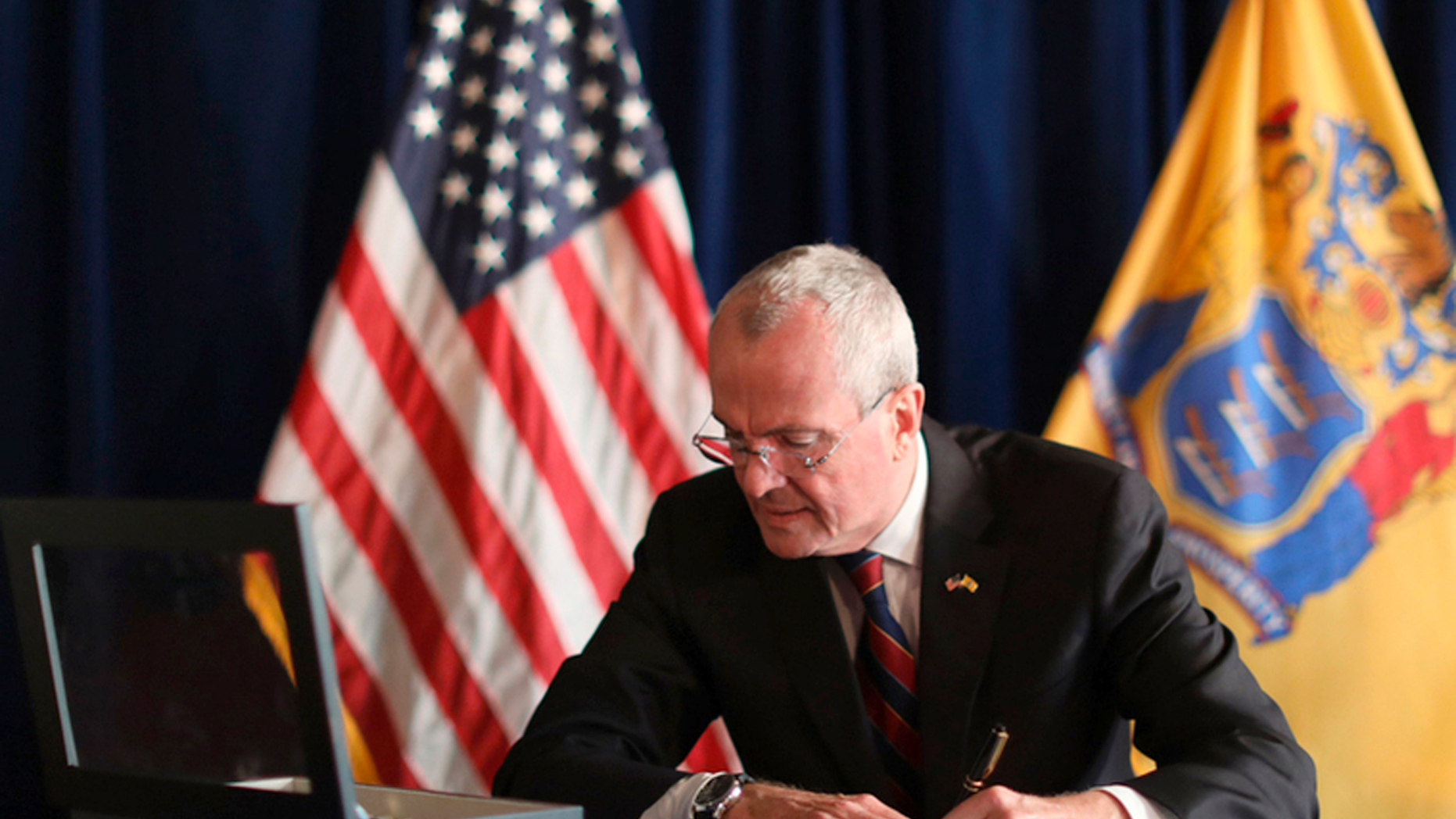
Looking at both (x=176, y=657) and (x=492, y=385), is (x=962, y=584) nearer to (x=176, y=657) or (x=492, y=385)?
(x=176, y=657)

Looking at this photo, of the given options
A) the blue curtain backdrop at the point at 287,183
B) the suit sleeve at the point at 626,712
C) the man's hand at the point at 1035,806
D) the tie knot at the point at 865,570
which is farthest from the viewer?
the blue curtain backdrop at the point at 287,183

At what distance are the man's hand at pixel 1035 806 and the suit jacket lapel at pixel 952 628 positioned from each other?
0.99ft

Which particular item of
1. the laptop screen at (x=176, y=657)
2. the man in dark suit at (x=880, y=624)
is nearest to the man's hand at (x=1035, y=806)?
the man in dark suit at (x=880, y=624)

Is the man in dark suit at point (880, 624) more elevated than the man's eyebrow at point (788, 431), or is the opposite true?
the man's eyebrow at point (788, 431)

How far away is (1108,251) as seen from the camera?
2.84m

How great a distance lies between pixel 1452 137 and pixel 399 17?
2.44 m

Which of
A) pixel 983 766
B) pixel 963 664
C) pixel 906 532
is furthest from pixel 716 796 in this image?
pixel 906 532

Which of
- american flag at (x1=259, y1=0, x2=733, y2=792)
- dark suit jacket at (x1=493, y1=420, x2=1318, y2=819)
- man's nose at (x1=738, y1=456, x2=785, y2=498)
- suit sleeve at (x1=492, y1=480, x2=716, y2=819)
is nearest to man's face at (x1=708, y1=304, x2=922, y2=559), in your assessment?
man's nose at (x1=738, y1=456, x2=785, y2=498)

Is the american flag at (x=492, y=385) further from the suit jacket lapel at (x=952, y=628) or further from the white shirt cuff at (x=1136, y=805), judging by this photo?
the white shirt cuff at (x=1136, y=805)

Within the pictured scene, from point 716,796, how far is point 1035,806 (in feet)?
1.24

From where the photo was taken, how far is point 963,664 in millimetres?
1709

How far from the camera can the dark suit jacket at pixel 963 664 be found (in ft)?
5.27

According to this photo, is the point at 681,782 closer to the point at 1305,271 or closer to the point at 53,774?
the point at 53,774

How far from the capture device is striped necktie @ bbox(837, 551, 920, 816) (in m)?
1.75
